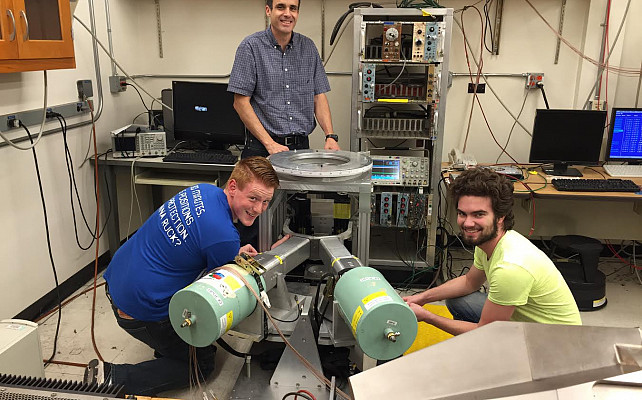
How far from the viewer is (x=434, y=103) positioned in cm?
297

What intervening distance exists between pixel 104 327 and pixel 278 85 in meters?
1.59

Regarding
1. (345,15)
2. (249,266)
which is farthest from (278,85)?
(249,266)

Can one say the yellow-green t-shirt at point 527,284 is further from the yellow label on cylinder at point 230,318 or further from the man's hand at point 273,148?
the man's hand at point 273,148

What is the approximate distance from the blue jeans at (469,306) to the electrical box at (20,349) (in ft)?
5.53

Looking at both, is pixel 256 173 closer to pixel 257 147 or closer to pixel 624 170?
pixel 257 147

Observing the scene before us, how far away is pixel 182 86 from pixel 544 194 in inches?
92.3

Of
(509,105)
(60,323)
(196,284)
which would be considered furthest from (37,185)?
(509,105)

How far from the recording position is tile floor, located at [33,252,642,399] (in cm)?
240

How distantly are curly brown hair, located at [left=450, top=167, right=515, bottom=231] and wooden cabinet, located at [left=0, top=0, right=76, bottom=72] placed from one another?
189 cm

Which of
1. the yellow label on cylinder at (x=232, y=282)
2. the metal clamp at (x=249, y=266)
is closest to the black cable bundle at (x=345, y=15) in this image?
the metal clamp at (x=249, y=266)

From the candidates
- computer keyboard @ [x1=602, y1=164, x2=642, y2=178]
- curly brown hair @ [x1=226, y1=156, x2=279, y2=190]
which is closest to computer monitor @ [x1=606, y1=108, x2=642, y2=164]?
computer keyboard @ [x1=602, y1=164, x2=642, y2=178]

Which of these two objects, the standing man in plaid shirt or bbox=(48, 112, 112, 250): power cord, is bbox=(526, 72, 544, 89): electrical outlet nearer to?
the standing man in plaid shirt

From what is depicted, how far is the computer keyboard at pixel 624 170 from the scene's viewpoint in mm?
2982

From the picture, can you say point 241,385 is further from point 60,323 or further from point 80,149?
Result: point 80,149
